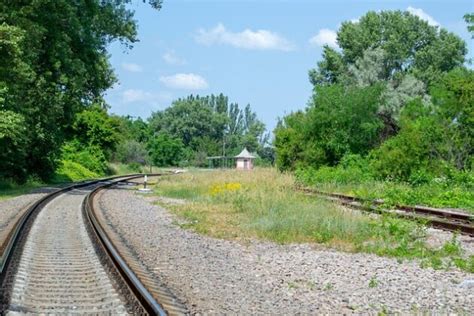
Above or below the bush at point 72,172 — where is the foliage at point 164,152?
above

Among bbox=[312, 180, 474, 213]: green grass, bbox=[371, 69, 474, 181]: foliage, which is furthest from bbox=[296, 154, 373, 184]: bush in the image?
bbox=[312, 180, 474, 213]: green grass

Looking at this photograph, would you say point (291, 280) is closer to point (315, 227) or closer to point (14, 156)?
point (315, 227)

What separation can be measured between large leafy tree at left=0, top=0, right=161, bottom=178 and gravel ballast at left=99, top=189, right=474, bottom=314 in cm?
1999

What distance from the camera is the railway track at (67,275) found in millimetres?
Result: 7398

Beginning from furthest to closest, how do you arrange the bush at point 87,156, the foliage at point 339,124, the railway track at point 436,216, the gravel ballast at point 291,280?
the bush at point 87,156, the foliage at point 339,124, the railway track at point 436,216, the gravel ballast at point 291,280

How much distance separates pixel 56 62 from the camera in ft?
117

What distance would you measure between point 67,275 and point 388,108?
49.3 m

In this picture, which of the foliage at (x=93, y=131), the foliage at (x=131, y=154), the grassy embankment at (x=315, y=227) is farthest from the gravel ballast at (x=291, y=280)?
the foliage at (x=131, y=154)

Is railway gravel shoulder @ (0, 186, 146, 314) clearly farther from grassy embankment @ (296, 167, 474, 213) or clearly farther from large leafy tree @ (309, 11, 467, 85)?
large leafy tree @ (309, 11, 467, 85)

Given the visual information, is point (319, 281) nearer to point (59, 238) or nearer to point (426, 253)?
point (426, 253)

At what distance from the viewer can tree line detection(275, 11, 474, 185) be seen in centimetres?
3212

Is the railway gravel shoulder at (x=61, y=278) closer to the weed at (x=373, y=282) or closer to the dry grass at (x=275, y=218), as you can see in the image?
the weed at (x=373, y=282)

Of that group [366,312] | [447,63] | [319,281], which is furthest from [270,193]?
[447,63]

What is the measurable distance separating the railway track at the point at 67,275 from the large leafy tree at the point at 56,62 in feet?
56.5
